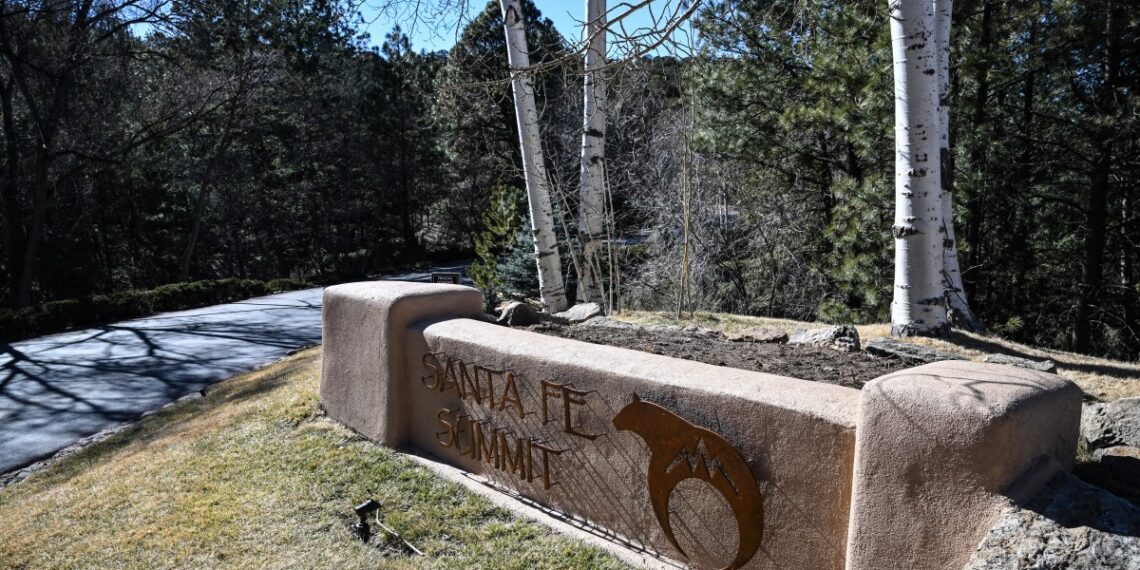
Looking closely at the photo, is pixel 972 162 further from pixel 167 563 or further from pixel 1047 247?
pixel 167 563

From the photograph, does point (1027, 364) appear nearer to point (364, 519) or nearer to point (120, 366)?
point (364, 519)

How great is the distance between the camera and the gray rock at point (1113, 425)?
9.69 ft

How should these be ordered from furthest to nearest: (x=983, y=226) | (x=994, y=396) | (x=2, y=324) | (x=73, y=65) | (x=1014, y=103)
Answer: (x=73, y=65) < (x=2, y=324) < (x=983, y=226) < (x=1014, y=103) < (x=994, y=396)

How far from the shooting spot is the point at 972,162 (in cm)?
941

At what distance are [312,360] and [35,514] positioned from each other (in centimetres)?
384

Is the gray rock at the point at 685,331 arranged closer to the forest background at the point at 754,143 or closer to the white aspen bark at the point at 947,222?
the forest background at the point at 754,143

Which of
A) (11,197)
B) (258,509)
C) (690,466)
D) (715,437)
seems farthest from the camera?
(11,197)

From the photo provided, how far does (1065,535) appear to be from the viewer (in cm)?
193

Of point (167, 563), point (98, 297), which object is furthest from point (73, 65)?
point (167, 563)

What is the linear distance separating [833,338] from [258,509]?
3.90m

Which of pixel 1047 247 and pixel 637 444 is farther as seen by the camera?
pixel 1047 247

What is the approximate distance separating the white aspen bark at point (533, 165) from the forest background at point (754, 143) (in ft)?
1.40

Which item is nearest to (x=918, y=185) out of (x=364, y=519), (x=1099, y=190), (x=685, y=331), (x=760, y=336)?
(x=760, y=336)

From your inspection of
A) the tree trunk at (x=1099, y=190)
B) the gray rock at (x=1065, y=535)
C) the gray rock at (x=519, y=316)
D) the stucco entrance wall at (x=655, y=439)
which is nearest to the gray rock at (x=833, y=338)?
the stucco entrance wall at (x=655, y=439)
